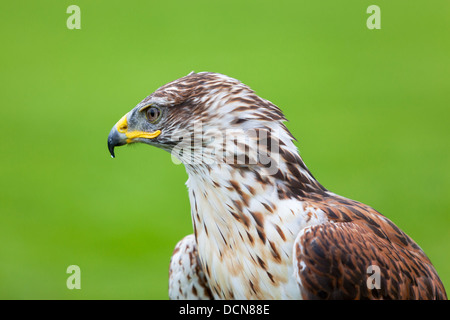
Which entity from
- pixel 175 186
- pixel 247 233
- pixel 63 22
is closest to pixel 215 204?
pixel 247 233

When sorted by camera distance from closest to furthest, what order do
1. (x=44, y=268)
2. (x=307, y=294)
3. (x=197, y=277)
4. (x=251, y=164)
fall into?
(x=307, y=294)
(x=251, y=164)
(x=197, y=277)
(x=44, y=268)

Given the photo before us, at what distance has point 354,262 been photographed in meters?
2.95

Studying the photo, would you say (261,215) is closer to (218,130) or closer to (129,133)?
(218,130)

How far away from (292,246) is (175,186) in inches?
312

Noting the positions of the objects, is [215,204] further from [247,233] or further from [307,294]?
[307,294]

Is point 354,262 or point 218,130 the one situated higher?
Answer: point 218,130

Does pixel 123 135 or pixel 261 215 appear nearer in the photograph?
pixel 261 215

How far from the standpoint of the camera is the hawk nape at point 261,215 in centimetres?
296

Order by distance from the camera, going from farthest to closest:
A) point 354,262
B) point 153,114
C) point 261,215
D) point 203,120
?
point 153,114, point 203,120, point 261,215, point 354,262

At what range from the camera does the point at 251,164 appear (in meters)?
3.11

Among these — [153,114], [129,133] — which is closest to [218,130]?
[153,114]

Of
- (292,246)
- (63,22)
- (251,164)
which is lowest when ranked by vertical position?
(292,246)

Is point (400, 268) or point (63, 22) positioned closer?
point (400, 268)

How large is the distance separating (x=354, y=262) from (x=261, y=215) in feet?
1.57
